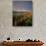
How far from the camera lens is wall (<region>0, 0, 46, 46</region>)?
3.94 m

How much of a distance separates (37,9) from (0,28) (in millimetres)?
1195

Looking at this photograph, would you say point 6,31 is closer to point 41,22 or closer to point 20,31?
point 20,31

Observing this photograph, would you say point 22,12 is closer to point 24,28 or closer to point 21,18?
point 21,18

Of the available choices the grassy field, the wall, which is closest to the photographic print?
the grassy field

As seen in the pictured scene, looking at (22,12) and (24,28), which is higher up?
(22,12)

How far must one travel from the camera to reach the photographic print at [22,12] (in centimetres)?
392

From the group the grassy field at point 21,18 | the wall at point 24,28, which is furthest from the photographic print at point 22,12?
the wall at point 24,28

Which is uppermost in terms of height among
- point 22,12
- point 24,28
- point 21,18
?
point 22,12

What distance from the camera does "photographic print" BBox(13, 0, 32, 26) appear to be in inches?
154

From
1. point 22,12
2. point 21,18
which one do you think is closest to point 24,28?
point 21,18

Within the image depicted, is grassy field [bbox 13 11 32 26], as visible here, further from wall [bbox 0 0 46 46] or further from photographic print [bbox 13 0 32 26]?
wall [bbox 0 0 46 46]

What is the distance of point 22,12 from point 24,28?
47 cm

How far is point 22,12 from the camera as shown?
3926 millimetres

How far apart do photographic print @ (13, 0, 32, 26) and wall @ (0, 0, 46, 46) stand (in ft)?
0.39
